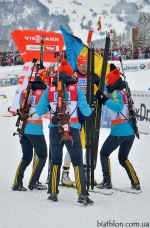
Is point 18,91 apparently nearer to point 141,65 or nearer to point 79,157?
point 79,157

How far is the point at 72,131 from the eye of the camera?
5402 mm

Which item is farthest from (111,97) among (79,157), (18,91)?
(18,91)

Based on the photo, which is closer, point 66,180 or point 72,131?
point 72,131

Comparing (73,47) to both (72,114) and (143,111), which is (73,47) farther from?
(143,111)

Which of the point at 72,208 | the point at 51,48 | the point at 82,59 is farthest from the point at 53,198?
the point at 51,48

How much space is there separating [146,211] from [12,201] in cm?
173

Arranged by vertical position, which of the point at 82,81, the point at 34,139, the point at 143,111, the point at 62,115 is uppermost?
the point at 82,81

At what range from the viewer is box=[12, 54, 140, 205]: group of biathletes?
5.40m

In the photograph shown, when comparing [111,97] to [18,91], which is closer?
[111,97]

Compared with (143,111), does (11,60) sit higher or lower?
higher

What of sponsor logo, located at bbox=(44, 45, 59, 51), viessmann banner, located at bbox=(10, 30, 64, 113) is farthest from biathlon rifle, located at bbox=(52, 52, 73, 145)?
sponsor logo, located at bbox=(44, 45, 59, 51)

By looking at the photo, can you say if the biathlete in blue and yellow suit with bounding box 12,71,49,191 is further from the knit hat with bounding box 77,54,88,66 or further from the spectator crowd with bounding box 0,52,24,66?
the spectator crowd with bounding box 0,52,24,66

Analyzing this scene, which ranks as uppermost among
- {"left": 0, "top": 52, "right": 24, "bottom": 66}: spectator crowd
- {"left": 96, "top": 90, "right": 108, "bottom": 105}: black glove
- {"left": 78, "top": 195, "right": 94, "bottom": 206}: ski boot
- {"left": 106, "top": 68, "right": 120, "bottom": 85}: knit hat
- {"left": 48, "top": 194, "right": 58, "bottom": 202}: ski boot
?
{"left": 106, "top": 68, "right": 120, "bottom": 85}: knit hat

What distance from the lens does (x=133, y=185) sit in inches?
251
